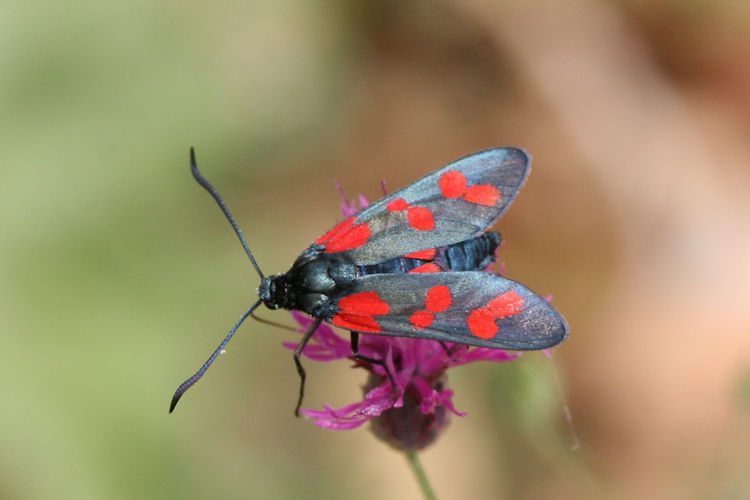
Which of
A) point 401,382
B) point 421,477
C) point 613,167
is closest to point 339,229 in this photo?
point 401,382

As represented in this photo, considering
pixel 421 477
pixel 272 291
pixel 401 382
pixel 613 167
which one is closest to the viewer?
pixel 272 291

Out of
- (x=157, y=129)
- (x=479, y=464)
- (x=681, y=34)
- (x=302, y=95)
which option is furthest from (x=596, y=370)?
(x=157, y=129)

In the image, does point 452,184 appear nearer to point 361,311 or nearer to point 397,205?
point 397,205

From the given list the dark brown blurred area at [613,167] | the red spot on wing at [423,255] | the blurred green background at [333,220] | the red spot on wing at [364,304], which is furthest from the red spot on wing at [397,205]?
the dark brown blurred area at [613,167]

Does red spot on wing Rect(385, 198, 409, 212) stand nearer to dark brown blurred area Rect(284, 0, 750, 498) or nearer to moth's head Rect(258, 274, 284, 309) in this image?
moth's head Rect(258, 274, 284, 309)

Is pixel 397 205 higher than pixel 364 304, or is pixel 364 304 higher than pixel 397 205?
pixel 397 205

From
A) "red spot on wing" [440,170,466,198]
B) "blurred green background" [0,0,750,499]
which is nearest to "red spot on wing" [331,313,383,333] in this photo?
"red spot on wing" [440,170,466,198]

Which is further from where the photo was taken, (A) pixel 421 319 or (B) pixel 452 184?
(B) pixel 452 184

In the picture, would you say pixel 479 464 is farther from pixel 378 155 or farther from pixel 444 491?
pixel 378 155
